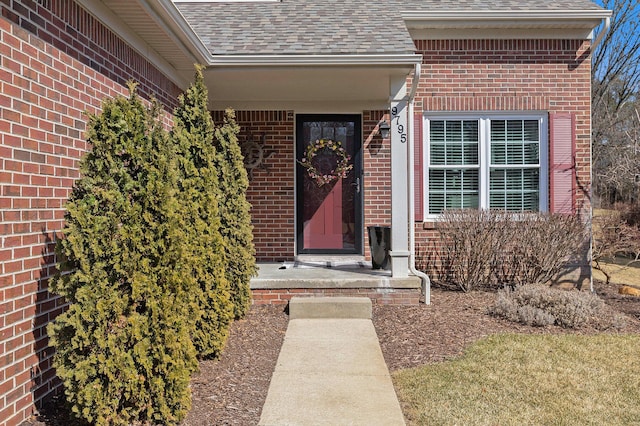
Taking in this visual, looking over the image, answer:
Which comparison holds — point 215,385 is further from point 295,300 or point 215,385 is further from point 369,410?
point 295,300

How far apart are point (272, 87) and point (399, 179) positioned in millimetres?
2247

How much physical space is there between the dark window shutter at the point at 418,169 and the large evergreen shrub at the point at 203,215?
13.5 ft

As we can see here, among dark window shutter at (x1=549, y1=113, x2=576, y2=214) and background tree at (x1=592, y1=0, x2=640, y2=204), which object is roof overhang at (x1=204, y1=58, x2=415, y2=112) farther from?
background tree at (x1=592, y1=0, x2=640, y2=204)

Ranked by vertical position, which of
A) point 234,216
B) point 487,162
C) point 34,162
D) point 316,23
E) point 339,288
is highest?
point 316,23

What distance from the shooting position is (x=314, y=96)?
7816 mm

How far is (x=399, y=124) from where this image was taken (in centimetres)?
644

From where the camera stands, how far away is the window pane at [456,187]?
323 inches

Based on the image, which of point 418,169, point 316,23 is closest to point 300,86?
point 316,23

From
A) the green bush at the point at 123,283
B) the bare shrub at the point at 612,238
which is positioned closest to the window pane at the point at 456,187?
the bare shrub at the point at 612,238

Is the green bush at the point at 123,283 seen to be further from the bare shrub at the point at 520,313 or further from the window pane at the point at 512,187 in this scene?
the window pane at the point at 512,187

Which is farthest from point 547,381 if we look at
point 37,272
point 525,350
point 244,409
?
point 37,272

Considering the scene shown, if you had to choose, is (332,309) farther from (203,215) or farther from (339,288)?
(203,215)

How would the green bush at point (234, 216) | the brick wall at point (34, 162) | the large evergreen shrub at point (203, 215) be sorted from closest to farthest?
1. the brick wall at point (34, 162)
2. the large evergreen shrub at point (203, 215)
3. the green bush at point (234, 216)

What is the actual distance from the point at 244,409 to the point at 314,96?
5297 mm
